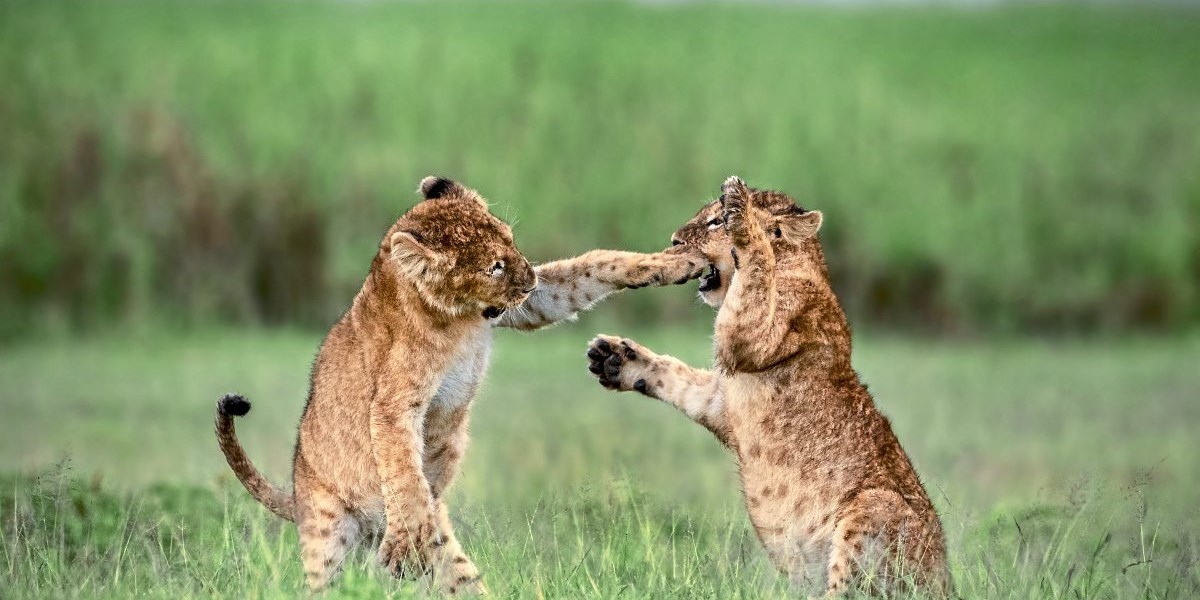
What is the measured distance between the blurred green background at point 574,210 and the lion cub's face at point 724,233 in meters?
2.75

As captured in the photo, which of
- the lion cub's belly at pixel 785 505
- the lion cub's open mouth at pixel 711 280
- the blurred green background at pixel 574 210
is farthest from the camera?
the blurred green background at pixel 574 210

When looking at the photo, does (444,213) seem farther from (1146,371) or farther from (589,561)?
(1146,371)

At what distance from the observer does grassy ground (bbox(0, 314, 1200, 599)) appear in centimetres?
729

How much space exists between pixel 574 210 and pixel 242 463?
14282 mm

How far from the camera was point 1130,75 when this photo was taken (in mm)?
29219

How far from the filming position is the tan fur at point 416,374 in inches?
264

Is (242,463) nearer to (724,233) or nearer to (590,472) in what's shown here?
(590,472)

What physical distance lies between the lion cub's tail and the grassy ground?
18 centimetres

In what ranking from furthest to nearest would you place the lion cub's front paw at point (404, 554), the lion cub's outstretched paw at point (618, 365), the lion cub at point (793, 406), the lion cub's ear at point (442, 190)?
1. the lion cub's outstretched paw at point (618, 365)
2. the lion cub's ear at point (442, 190)
3. the lion cub at point (793, 406)
4. the lion cub's front paw at point (404, 554)

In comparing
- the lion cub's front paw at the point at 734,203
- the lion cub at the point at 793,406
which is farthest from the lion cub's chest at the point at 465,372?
the lion cub's front paw at the point at 734,203

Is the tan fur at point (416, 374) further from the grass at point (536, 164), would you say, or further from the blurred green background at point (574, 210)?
the grass at point (536, 164)

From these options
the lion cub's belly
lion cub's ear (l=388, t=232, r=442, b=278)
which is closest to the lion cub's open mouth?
the lion cub's belly

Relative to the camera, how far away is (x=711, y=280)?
24.6 feet

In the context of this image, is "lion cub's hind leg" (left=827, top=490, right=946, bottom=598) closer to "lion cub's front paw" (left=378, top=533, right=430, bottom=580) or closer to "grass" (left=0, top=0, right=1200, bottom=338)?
"lion cub's front paw" (left=378, top=533, right=430, bottom=580)
